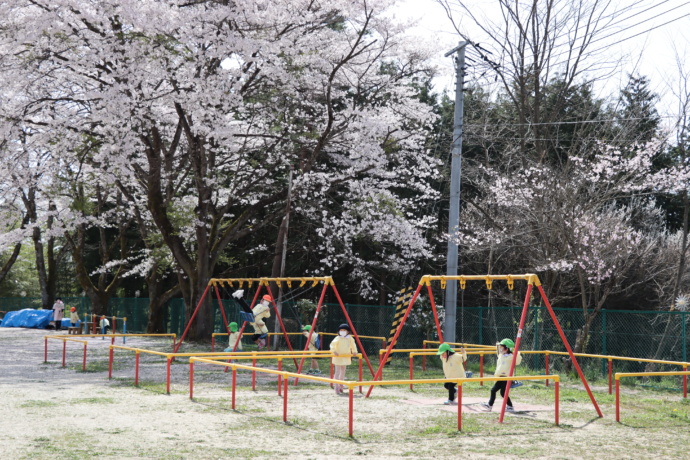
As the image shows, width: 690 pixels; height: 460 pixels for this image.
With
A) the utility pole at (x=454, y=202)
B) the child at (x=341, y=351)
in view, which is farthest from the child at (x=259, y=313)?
the utility pole at (x=454, y=202)

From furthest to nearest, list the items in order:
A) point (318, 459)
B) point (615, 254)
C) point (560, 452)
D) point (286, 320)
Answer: point (286, 320) < point (615, 254) < point (560, 452) < point (318, 459)

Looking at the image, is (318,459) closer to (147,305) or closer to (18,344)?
(18,344)

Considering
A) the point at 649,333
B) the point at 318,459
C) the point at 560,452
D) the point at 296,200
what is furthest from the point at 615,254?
the point at 318,459

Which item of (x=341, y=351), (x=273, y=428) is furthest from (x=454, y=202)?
(x=273, y=428)

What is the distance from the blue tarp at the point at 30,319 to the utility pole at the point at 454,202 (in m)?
27.1

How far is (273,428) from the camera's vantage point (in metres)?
10.2

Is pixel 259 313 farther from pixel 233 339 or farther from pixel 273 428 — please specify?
pixel 273 428

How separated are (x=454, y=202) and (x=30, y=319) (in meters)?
28.9

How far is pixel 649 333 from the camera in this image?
20.3 metres

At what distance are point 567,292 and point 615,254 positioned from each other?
22.7 ft

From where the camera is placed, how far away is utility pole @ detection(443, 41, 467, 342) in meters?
17.2

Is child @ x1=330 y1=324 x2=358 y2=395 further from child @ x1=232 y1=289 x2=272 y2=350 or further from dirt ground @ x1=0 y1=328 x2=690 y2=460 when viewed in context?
child @ x1=232 y1=289 x2=272 y2=350

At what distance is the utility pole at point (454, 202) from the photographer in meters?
17.2

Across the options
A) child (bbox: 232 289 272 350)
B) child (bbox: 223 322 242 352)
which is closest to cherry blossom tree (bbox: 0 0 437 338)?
child (bbox: 232 289 272 350)
